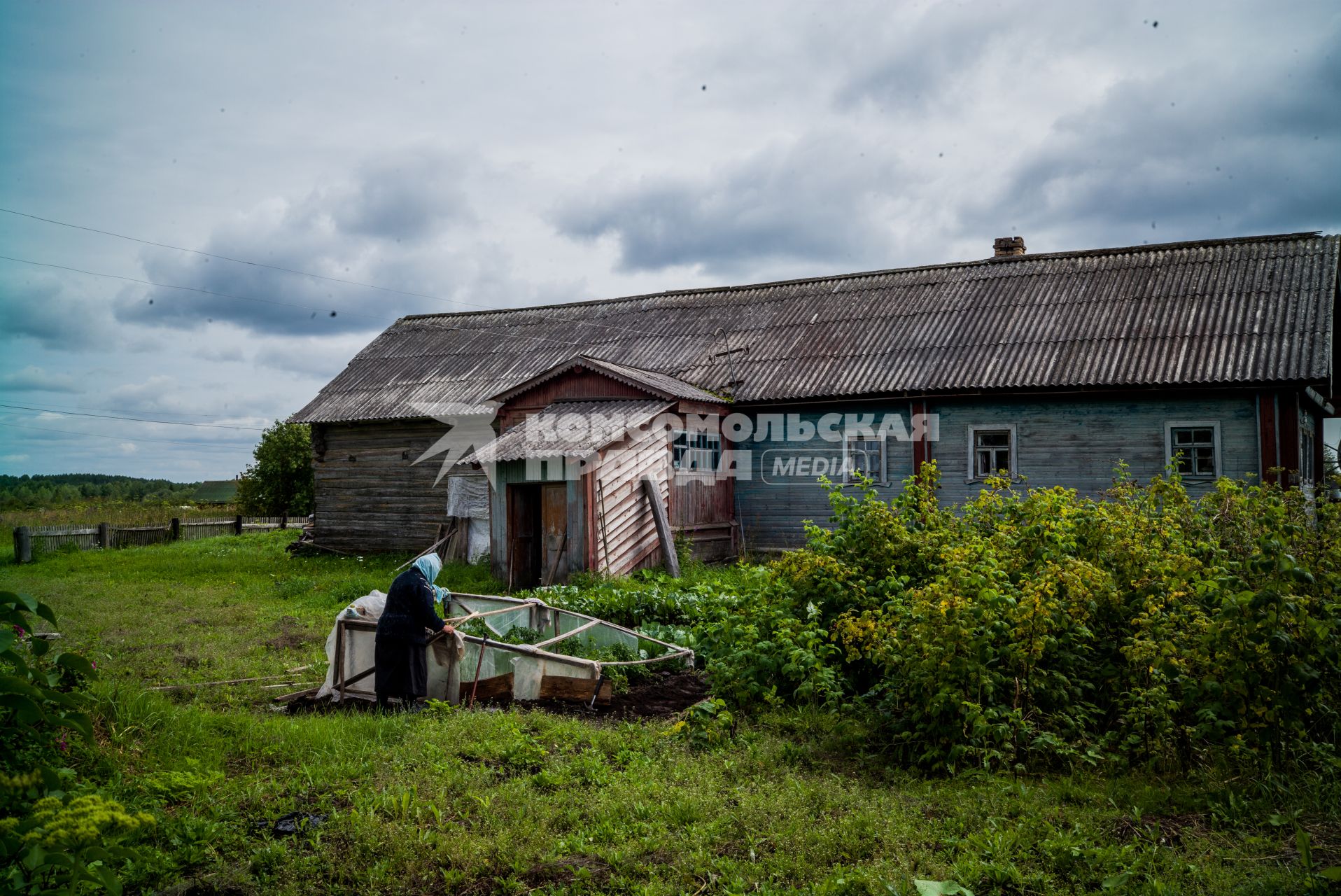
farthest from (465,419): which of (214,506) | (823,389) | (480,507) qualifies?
(214,506)

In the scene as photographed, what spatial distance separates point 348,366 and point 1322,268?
68.7ft

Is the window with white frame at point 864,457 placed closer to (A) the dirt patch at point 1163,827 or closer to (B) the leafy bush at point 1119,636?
(B) the leafy bush at point 1119,636

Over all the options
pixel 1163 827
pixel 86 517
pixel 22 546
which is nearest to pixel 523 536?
pixel 1163 827

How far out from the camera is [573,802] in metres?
5.51

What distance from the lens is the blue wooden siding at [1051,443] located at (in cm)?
1449

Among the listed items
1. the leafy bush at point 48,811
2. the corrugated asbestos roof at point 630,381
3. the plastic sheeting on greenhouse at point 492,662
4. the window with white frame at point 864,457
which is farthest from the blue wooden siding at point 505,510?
the leafy bush at point 48,811

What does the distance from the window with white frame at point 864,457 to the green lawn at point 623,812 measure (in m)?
10.2

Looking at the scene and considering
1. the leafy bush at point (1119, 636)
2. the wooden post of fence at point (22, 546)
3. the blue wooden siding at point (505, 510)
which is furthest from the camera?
the wooden post of fence at point (22, 546)

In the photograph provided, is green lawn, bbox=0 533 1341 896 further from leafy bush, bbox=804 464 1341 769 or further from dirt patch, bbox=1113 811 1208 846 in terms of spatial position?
leafy bush, bbox=804 464 1341 769

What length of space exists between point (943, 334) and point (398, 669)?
13.1 meters

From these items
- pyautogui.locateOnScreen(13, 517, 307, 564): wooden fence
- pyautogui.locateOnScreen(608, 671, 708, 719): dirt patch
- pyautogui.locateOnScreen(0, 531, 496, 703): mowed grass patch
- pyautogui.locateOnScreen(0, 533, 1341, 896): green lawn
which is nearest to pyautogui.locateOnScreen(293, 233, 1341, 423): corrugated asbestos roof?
pyautogui.locateOnScreen(0, 531, 496, 703): mowed grass patch

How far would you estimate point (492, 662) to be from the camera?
8195mm

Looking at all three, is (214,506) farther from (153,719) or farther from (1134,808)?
(1134,808)

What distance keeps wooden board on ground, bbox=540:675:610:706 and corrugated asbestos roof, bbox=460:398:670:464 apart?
19.5ft
